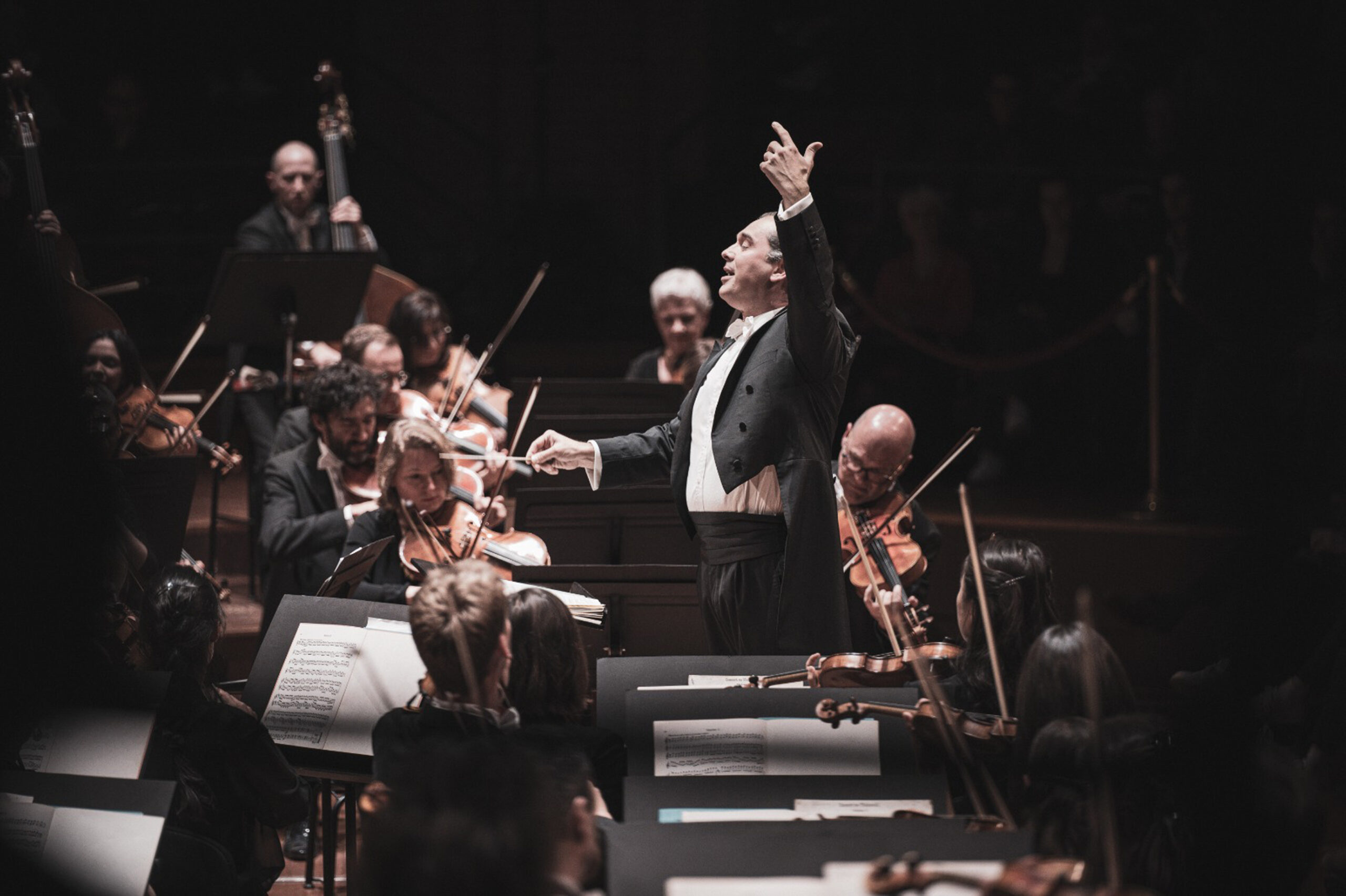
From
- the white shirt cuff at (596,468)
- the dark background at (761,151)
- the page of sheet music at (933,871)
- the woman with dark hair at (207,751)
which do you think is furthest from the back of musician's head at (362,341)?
the page of sheet music at (933,871)

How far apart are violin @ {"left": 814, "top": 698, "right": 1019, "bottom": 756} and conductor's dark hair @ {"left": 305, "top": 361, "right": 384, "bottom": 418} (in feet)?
6.71

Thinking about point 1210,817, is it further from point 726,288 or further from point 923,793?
point 726,288

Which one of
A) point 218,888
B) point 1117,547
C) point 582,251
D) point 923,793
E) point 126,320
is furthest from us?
point 582,251

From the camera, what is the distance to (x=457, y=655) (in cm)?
220

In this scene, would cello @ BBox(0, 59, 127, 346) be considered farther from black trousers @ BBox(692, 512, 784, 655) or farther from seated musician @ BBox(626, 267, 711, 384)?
black trousers @ BBox(692, 512, 784, 655)

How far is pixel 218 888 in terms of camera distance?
8.07 feet

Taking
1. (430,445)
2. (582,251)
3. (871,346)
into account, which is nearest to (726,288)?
(430,445)

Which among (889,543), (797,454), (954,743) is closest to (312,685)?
(797,454)

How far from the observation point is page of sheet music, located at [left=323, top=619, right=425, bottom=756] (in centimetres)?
260

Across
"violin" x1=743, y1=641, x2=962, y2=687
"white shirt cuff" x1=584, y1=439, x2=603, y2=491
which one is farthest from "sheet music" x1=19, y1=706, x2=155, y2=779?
"white shirt cuff" x1=584, y1=439, x2=603, y2=491

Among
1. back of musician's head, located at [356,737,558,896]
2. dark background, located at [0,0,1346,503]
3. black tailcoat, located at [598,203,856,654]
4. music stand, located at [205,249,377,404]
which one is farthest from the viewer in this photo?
dark background, located at [0,0,1346,503]

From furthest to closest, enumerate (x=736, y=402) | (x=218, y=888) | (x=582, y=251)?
(x=582, y=251)
(x=736, y=402)
(x=218, y=888)

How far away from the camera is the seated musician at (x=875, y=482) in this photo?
11.7 feet

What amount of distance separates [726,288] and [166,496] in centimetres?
161
